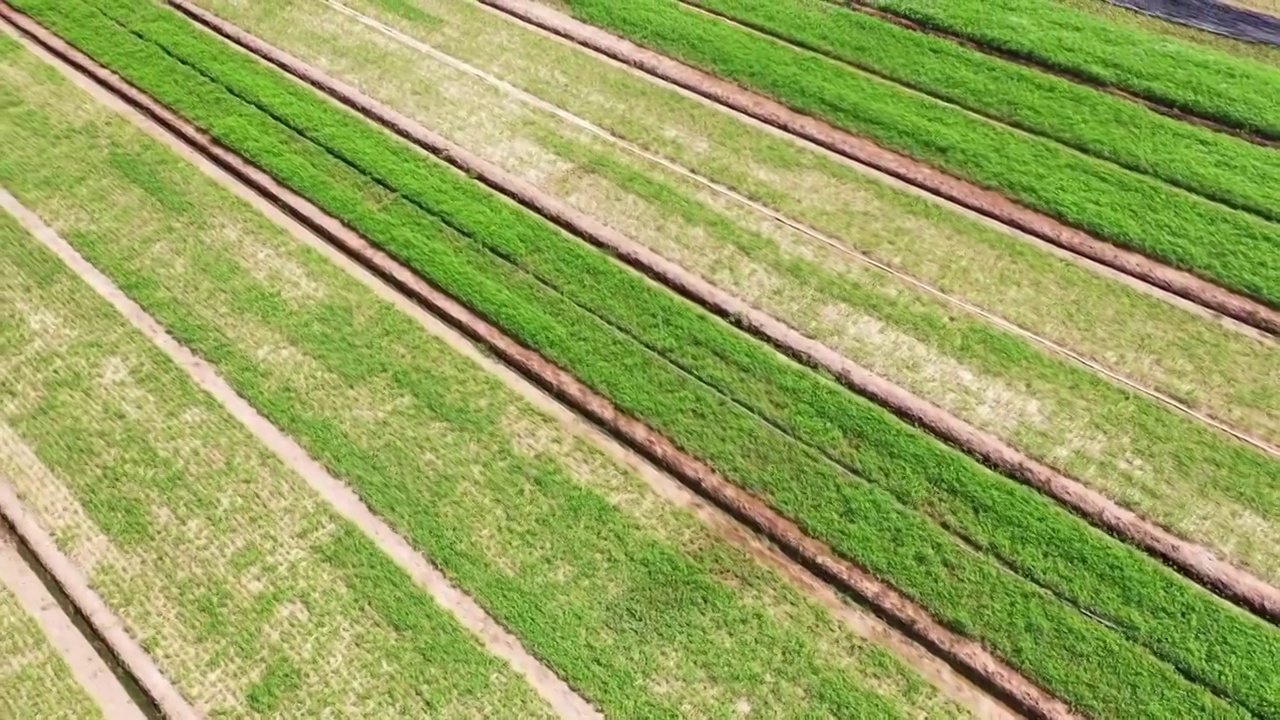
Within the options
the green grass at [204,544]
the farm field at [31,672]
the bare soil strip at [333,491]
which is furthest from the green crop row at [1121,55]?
the farm field at [31,672]

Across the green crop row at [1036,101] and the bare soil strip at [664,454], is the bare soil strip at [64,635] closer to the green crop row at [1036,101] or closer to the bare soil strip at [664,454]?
the bare soil strip at [664,454]

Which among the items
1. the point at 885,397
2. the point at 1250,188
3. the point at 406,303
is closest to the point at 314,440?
the point at 406,303

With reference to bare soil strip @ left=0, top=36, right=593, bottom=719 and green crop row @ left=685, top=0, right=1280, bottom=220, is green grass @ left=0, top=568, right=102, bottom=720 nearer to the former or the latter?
bare soil strip @ left=0, top=36, right=593, bottom=719

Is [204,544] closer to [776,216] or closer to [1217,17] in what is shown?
[776,216]

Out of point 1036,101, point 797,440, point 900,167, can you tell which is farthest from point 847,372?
point 1036,101

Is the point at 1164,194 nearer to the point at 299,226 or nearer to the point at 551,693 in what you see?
the point at 551,693

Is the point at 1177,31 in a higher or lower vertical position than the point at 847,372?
higher
